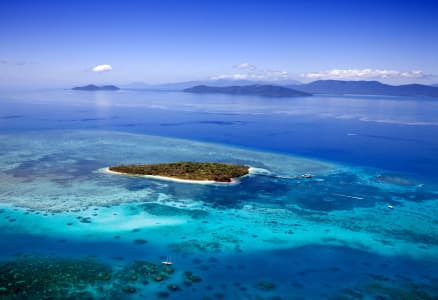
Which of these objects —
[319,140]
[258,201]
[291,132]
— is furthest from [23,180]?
[291,132]

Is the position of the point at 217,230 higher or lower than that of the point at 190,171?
lower

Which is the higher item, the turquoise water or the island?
the island

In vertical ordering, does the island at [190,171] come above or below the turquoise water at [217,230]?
above

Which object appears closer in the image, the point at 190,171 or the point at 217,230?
the point at 217,230

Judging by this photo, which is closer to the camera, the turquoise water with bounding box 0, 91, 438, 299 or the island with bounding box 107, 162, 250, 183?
the turquoise water with bounding box 0, 91, 438, 299
